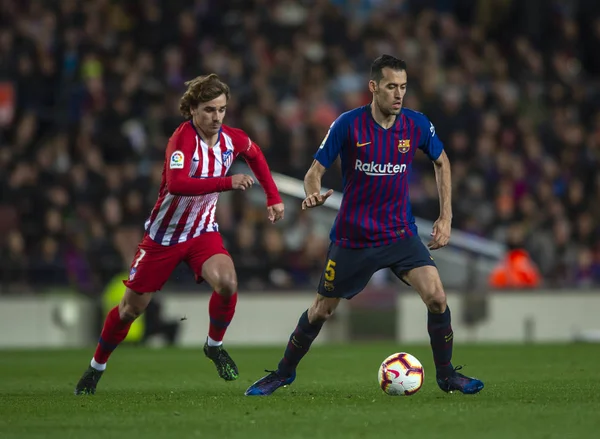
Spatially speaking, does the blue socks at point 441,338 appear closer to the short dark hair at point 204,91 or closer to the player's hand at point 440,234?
the player's hand at point 440,234

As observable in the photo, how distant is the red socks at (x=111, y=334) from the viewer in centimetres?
935

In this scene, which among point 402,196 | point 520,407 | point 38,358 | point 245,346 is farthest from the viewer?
point 245,346

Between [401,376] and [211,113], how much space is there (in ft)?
7.47

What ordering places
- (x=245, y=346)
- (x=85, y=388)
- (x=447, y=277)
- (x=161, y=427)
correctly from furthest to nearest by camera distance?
(x=447, y=277), (x=245, y=346), (x=85, y=388), (x=161, y=427)

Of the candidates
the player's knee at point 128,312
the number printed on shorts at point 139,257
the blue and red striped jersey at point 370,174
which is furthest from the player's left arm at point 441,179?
the player's knee at point 128,312

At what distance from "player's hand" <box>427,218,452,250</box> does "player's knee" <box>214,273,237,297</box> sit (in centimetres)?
153

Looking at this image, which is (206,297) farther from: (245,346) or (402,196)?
(402,196)

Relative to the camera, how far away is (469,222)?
748 inches

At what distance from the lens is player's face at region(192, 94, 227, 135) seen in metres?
8.98

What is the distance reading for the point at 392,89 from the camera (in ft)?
27.9

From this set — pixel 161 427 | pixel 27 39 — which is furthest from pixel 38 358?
pixel 161 427

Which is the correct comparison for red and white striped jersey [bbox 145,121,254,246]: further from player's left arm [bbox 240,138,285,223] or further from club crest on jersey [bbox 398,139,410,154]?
club crest on jersey [bbox 398,139,410,154]

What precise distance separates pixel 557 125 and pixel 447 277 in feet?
14.0

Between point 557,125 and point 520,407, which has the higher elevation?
point 557,125
